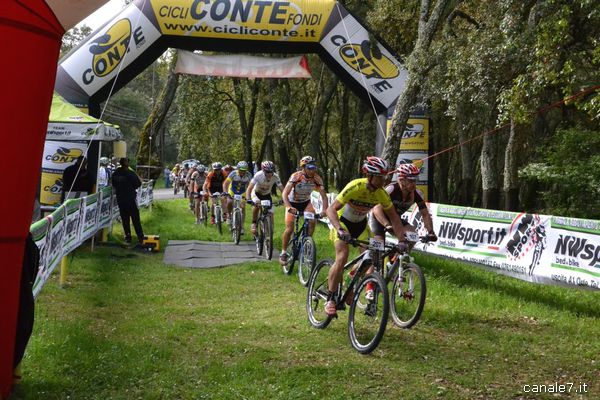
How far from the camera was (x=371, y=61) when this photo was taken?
14.1 m

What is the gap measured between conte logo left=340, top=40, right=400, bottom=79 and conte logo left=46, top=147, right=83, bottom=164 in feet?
20.8

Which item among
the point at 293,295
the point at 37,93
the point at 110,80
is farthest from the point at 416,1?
the point at 37,93

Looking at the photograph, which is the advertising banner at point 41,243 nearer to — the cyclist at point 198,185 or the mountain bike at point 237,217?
the mountain bike at point 237,217

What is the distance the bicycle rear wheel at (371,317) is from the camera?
19.9 ft

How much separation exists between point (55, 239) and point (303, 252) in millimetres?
3720

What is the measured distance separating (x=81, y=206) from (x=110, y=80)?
396cm

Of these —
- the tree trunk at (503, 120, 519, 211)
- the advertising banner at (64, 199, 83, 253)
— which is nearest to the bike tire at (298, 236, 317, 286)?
the advertising banner at (64, 199, 83, 253)

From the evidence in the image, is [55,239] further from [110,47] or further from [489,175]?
[489,175]

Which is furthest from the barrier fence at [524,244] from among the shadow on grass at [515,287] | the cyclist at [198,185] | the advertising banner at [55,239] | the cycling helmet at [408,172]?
the cyclist at [198,185]

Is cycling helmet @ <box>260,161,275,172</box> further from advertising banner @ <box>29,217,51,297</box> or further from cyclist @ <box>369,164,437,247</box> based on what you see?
advertising banner @ <box>29,217,51,297</box>

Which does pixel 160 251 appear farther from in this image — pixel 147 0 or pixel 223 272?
pixel 147 0

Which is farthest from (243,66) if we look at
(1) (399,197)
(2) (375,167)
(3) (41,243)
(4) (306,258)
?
(3) (41,243)

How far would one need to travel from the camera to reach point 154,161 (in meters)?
26.2

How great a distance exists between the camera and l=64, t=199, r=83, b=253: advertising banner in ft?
30.5
